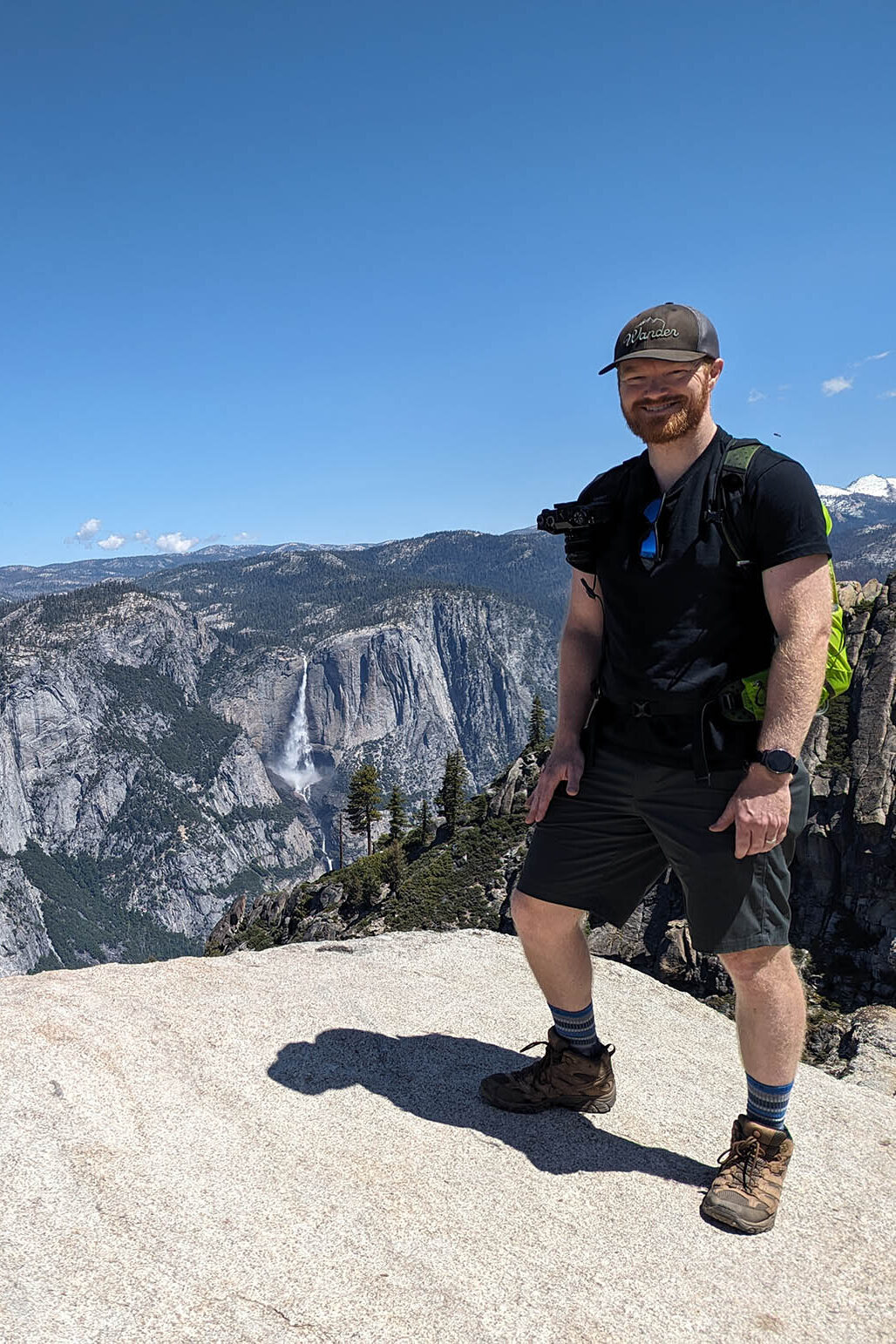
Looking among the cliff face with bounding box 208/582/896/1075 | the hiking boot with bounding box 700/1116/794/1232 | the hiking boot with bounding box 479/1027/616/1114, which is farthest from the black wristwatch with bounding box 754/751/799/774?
the cliff face with bounding box 208/582/896/1075

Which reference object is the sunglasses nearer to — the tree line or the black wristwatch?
the black wristwatch

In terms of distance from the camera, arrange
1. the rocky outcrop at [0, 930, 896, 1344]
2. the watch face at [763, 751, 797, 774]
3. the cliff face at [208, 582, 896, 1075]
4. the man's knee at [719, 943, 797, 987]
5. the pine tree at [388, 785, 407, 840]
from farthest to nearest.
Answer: the pine tree at [388, 785, 407, 840], the cliff face at [208, 582, 896, 1075], the man's knee at [719, 943, 797, 987], the watch face at [763, 751, 797, 774], the rocky outcrop at [0, 930, 896, 1344]

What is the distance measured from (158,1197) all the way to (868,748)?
60.8 meters

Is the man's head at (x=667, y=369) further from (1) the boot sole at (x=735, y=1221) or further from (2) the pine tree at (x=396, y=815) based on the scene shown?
(2) the pine tree at (x=396, y=815)

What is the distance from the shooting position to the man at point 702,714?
4219mm

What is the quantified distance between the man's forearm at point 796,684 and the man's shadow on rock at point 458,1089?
287 centimetres

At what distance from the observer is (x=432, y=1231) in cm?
444

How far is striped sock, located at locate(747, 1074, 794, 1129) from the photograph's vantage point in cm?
481

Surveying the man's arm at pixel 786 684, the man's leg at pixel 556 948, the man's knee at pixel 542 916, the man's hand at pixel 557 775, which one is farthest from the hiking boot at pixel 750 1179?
the man's hand at pixel 557 775

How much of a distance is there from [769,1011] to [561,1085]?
1776 mm

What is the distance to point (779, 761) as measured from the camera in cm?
420

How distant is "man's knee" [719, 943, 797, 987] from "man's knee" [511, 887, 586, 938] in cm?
99

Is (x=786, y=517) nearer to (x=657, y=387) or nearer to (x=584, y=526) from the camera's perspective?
(x=657, y=387)

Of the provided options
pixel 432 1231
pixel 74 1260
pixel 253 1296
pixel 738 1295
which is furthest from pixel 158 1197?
pixel 738 1295
